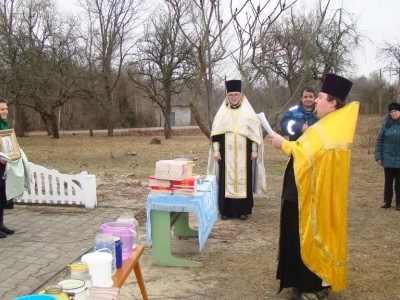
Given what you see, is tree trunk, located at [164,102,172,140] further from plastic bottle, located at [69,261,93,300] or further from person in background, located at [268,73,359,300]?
plastic bottle, located at [69,261,93,300]

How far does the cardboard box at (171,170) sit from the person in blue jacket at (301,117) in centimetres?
132

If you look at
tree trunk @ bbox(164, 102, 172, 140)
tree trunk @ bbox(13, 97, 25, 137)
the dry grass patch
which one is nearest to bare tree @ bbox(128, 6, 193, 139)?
tree trunk @ bbox(164, 102, 172, 140)

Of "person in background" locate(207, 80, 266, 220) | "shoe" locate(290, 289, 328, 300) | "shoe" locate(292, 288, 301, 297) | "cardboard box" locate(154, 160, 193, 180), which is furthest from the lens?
"person in background" locate(207, 80, 266, 220)

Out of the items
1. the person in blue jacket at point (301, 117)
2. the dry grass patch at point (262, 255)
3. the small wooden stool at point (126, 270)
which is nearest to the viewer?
the small wooden stool at point (126, 270)

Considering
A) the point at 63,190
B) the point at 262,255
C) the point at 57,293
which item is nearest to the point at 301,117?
the point at 262,255

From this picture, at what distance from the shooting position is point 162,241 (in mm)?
4434

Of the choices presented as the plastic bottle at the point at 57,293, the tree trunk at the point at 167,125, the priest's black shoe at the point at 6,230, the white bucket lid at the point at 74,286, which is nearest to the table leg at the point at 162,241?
the priest's black shoe at the point at 6,230

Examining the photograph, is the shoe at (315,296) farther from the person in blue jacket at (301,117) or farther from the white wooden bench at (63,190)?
the white wooden bench at (63,190)

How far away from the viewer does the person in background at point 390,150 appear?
264 inches

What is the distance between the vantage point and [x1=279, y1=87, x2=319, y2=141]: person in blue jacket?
4.72 metres

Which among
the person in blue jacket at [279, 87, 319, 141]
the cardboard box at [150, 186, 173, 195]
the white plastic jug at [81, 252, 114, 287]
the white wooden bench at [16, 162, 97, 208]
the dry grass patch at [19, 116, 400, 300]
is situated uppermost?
the person in blue jacket at [279, 87, 319, 141]

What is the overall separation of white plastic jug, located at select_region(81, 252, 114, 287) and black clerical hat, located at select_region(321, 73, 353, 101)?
2086mm

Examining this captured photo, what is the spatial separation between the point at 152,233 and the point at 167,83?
25.6 meters

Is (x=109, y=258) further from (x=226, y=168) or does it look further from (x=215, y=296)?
(x=226, y=168)
